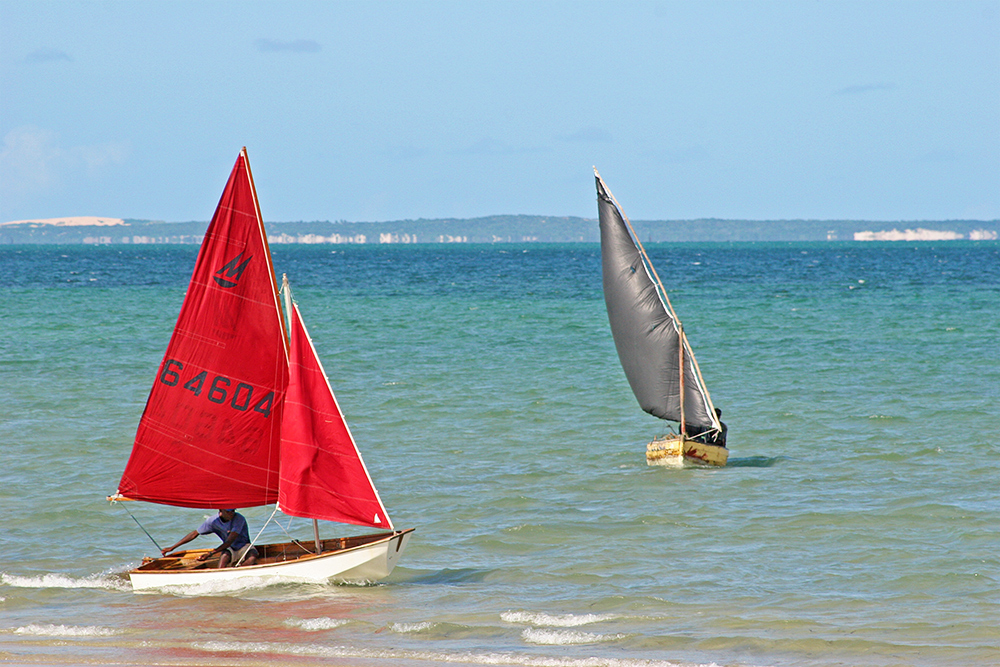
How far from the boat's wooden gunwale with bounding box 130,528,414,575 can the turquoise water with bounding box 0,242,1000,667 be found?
417mm

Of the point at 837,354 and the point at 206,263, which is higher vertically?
the point at 206,263

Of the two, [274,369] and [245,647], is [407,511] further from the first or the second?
[245,647]

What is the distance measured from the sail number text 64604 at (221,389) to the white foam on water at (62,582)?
3308mm

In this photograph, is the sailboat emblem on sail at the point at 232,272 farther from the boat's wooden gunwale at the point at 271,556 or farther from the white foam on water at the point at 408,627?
the white foam on water at the point at 408,627

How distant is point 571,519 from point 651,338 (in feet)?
22.7

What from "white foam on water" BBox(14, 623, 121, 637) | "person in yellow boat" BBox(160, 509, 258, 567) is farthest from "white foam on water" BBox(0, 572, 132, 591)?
"white foam on water" BBox(14, 623, 121, 637)

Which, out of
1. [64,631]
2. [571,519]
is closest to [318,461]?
[64,631]

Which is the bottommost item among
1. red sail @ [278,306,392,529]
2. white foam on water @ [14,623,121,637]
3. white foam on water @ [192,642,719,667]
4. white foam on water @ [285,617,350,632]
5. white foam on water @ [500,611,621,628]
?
white foam on water @ [14,623,121,637]

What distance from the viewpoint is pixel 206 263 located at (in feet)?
51.8

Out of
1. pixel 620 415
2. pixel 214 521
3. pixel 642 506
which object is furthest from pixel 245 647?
pixel 620 415

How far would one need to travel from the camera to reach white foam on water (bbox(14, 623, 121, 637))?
14280mm

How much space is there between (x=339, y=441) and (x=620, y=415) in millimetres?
17221

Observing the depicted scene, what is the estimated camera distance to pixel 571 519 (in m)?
20.5

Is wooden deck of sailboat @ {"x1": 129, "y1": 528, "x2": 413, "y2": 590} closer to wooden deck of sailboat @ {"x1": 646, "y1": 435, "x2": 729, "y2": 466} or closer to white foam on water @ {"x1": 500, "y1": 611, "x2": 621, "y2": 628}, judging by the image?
white foam on water @ {"x1": 500, "y1": 611, "x2": 621, "y2": 628}
